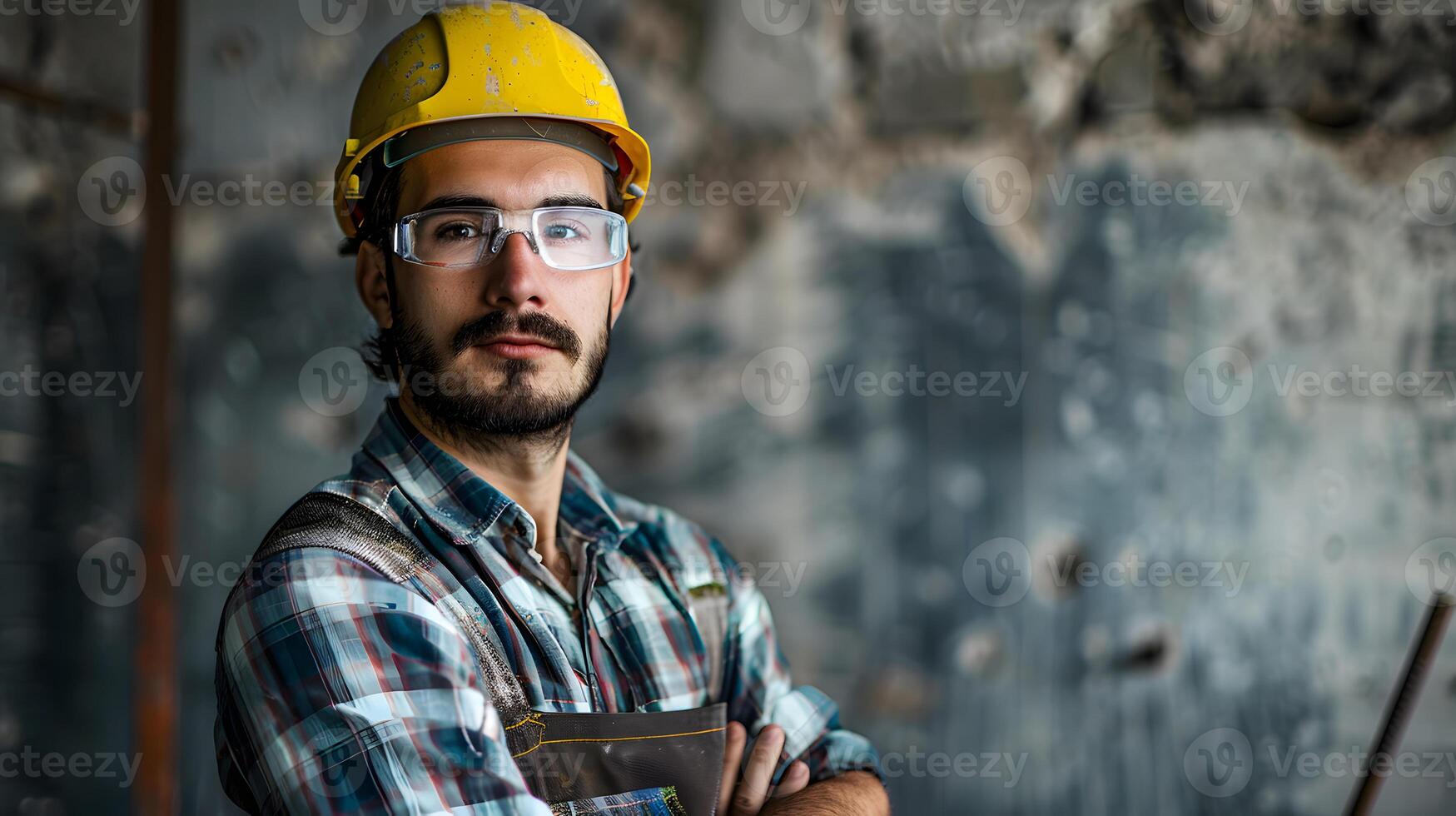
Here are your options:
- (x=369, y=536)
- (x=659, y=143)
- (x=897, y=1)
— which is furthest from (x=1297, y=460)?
(x=369, y=536)

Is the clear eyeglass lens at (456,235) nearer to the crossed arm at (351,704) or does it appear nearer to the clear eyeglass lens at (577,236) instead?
the clear eyeglass lens at (577,236)

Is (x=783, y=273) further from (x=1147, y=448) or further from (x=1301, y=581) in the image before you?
(x=1301, y=581)

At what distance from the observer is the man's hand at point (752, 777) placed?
5.59ft

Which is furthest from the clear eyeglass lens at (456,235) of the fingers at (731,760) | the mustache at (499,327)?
the fingers at (731,760)

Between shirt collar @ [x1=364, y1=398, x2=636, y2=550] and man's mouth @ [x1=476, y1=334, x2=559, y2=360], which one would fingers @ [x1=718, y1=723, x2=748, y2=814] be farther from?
man's mouth @ [x1=476, y1=334, x2=559, y2=360]

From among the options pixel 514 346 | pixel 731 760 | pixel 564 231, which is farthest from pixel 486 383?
pixel 731 760

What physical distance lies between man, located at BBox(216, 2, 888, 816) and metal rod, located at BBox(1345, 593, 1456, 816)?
4.71 ft

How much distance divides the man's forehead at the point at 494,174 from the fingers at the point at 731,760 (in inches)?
37.2

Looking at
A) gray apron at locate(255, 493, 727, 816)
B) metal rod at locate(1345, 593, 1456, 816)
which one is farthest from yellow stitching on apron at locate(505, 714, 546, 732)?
metal rod at locate(1345, 593, 1456, 816)

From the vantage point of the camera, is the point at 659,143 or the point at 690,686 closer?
the point at 690,686

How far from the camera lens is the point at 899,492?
2922mm

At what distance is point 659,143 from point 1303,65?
1.87 m

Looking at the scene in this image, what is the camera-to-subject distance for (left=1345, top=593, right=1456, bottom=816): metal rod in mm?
2459

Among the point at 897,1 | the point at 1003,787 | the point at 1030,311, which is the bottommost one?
the point at 1003,787
